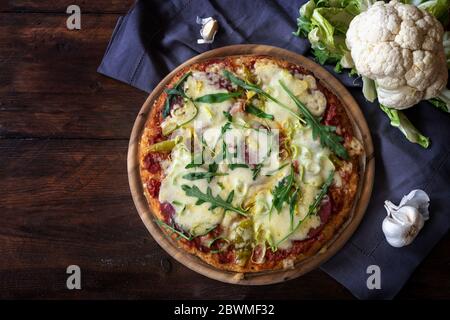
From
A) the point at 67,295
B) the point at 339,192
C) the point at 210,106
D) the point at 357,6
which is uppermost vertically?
the point at 357,6

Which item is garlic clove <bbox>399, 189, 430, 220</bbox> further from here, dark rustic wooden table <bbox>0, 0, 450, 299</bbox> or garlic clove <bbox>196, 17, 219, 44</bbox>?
garlic clove <bbox>196, 17, 219, 44</bbox>

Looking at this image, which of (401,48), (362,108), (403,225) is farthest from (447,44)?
(403,225)

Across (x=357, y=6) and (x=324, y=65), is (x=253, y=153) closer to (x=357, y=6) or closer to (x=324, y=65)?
(x=324, y=65)

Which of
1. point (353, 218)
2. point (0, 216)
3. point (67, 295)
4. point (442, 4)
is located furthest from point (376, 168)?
point (0, 216)

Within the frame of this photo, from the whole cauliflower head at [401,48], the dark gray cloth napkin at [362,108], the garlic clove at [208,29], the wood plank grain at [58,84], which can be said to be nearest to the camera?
the whole cauliflower head at [401,48]

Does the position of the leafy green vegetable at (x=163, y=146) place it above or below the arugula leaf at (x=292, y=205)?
above

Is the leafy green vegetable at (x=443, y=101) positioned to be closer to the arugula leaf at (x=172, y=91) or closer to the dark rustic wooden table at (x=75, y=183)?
the dark rustic wooden table at (x=75, y=183)

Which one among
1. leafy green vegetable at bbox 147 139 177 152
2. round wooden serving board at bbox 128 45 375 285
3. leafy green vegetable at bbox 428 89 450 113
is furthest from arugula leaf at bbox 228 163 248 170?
leafy green vegetable at bbox 428 89 450 113

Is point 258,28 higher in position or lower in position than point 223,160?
higher

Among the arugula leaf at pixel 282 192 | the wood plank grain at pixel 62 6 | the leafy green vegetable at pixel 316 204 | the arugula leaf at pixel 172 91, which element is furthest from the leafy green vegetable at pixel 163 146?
the wood plank grain at pixel 62 6
